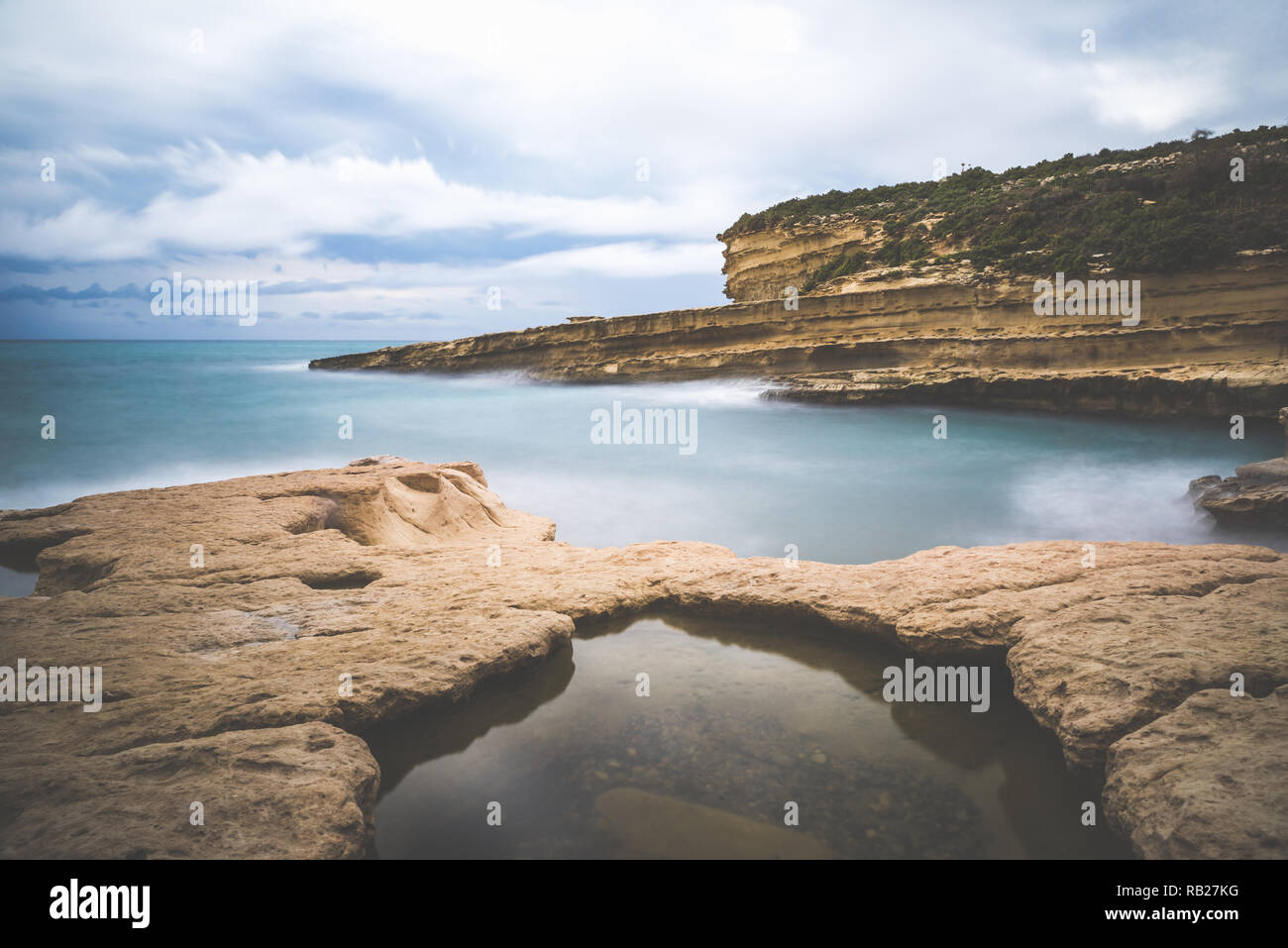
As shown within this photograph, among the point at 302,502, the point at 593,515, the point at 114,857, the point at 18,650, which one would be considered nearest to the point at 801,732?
the point at 114,857

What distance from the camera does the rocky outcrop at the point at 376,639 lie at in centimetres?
269

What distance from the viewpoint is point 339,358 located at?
5178 centimetres

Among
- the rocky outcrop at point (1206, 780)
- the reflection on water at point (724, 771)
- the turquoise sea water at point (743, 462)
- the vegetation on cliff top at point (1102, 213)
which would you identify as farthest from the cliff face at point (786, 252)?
the rocky outcrop at point (1206, 780)

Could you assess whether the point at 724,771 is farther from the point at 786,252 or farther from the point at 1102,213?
the point at 786,252

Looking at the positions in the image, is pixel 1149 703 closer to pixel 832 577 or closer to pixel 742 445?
pixel 832 577

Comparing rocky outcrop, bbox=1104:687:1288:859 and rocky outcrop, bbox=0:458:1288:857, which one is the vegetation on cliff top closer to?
rocky outcrop, bbox=0:458:1288:857

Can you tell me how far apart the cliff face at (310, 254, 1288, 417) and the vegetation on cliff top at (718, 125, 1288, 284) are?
1.07 meters

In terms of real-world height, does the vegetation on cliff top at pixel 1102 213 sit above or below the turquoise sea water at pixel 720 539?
above

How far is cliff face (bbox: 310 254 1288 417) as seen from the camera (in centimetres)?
1627

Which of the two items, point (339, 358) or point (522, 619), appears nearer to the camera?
point (522, 619)

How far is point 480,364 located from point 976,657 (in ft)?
131

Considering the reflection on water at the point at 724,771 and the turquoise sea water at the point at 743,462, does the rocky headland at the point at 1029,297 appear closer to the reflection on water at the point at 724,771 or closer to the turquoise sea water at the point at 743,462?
the turquoise sea water at the point at 743,462

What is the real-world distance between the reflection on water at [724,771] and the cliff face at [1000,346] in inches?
699
